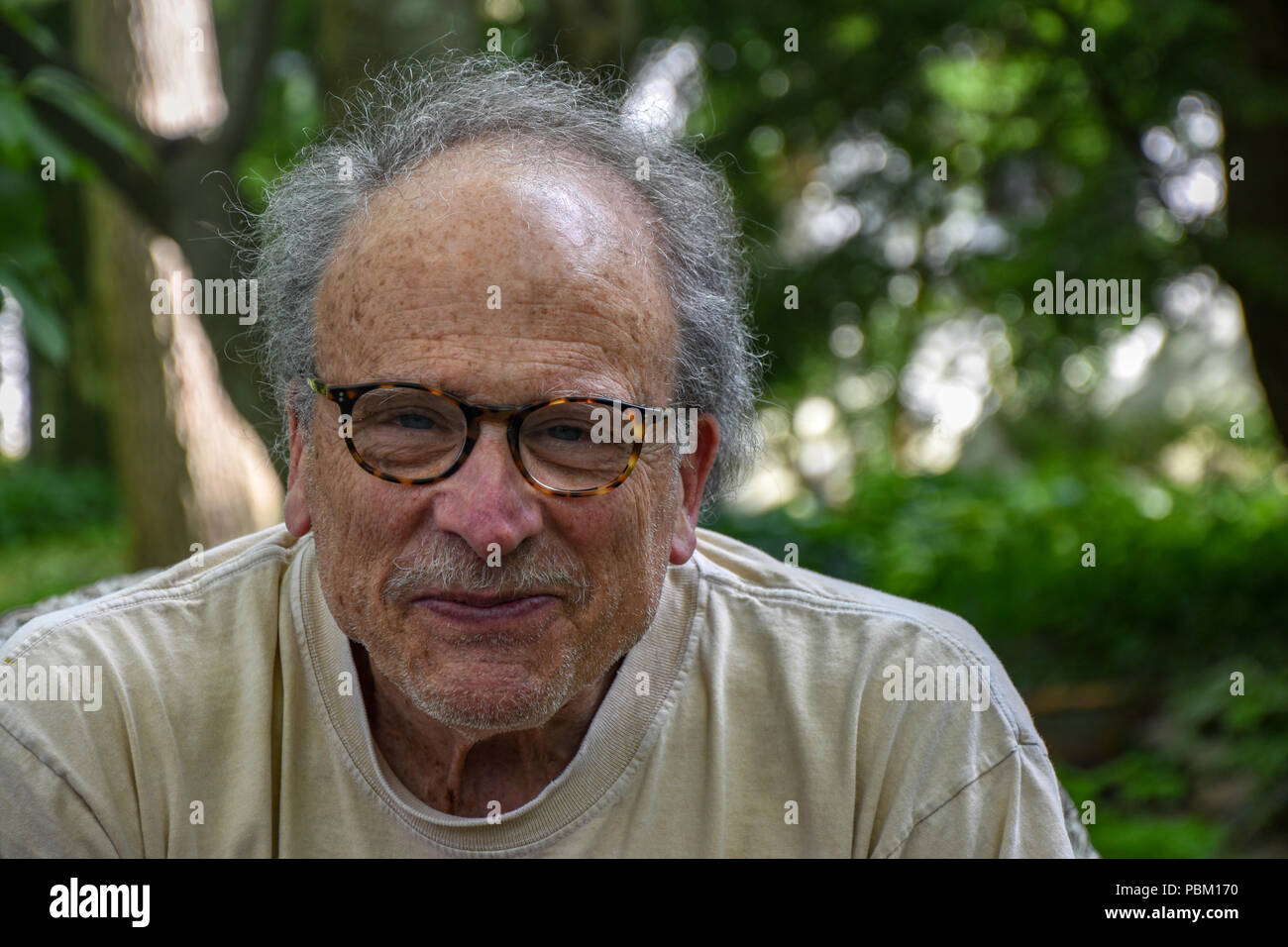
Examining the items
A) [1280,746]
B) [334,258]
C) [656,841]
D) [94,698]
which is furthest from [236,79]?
[1280,746]

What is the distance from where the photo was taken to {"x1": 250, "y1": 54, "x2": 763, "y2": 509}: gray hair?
211cm

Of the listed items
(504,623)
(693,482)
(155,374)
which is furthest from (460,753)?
(155,374)

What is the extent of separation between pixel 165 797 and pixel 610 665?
76 centimetres

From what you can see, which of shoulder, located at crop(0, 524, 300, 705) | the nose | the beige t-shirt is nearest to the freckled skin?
the nose

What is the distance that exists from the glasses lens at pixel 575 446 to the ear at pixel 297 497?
49 cm

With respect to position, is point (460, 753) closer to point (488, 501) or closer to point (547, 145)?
point (488, 501)

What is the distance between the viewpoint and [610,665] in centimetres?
208

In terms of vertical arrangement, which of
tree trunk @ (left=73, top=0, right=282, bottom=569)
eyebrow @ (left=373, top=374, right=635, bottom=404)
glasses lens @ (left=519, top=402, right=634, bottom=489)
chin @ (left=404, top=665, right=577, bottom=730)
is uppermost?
tree trunk @ (left=73, top=0, right=282, bottom=569)

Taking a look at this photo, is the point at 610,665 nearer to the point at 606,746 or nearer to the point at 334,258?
the point at 606,746

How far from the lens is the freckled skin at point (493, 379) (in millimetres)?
1830

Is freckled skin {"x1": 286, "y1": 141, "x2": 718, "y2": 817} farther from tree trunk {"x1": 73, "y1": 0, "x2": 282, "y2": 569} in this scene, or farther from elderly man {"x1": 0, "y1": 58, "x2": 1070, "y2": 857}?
tree trunk {"x1": 73, "y1": 0, "x2": 282, "y2": 569}

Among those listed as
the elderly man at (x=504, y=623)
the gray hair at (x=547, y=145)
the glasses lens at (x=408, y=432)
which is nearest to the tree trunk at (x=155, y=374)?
the gray hair at (x=547, y=145)

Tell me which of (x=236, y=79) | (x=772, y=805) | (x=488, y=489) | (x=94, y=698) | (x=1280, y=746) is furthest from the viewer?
(x=1280, y=746)

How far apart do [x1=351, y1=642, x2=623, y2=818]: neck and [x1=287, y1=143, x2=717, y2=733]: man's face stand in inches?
6.2
